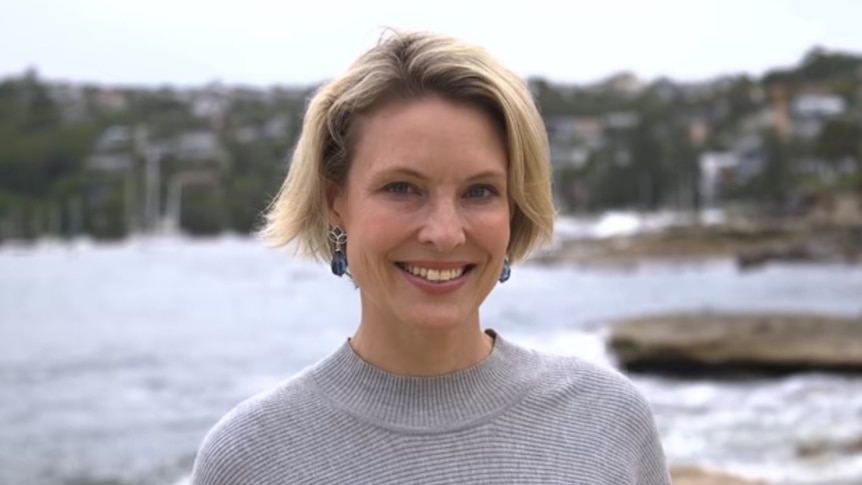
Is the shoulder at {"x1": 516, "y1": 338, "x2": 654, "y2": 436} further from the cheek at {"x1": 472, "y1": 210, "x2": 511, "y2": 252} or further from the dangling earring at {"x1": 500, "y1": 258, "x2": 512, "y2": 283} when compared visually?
the cheek at {"x1": 472, "y1": 210, "x2": 511, "y2": 252}

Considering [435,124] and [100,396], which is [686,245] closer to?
[100,396]

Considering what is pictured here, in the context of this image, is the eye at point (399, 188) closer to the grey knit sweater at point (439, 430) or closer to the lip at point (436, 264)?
the lip at point (436, 264)

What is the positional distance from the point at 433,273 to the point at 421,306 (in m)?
0.06

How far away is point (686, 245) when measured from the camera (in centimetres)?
5834

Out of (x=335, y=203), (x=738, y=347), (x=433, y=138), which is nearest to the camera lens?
(x=433, y=138)

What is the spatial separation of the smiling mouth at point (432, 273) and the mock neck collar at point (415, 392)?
0.54 ft

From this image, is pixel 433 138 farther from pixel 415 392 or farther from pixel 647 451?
pixel 647 451

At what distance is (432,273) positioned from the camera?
174 cm

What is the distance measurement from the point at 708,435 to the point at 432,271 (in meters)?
10.3

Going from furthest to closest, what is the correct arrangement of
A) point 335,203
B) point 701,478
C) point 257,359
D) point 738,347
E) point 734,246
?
point 734,246
point 257,359
point 738,347
point 701,478
point 335,203

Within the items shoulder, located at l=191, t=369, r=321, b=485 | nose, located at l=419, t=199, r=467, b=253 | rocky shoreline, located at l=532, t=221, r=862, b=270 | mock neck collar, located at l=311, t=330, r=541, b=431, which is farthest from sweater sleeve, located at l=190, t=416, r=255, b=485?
rocky shoreline, located at l=532, t=221, r=862, b=270

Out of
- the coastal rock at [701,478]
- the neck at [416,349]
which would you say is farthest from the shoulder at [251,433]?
the coastal rock at [701,478]

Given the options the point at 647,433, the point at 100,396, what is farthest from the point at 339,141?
the point at 100,396

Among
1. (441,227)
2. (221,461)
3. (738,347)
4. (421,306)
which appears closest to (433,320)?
(421,306)
